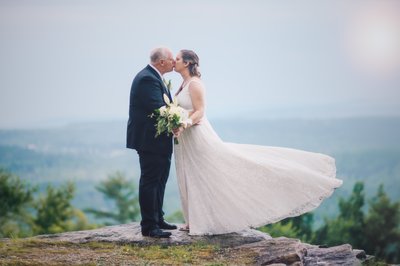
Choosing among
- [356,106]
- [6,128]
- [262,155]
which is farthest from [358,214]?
[356,106]

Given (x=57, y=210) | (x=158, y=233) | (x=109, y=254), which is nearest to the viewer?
(x=109, y=254)

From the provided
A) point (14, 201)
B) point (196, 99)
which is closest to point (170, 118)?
point (196, 99)

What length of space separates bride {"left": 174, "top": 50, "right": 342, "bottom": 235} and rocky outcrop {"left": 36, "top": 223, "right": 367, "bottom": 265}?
22 centimetres

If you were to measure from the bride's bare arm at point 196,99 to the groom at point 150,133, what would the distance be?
43 centimetres

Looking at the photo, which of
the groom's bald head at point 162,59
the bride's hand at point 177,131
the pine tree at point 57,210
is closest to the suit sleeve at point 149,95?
the groom's bald head at point 162,59

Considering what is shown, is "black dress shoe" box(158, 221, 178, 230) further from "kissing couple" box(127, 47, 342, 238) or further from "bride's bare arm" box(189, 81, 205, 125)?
"bride's bare arm" box(189, 81, 205, 125)

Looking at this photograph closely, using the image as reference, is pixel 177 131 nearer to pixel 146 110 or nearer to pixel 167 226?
pixel 146 110

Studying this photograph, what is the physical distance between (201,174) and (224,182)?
38 centimetres

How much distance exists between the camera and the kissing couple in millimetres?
10305

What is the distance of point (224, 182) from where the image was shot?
10719 millimetres

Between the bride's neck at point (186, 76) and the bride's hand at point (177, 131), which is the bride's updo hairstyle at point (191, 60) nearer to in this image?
the bride's neck at point (186, 76)

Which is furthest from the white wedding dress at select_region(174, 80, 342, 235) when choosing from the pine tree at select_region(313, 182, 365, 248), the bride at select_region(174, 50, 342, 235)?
the pine tree at select_region(313, 182, 365, 248)

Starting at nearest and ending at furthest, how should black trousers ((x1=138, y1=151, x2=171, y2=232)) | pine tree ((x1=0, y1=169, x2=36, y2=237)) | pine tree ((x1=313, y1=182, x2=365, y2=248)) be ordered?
black trousers ((x1=138, y1=151, x2=171, y2=232)) < pine tree ((x1=313, y1=182, x2=365, y2=248)) < pine tree ((x1=0, y1=169, x2=36, y2=237))

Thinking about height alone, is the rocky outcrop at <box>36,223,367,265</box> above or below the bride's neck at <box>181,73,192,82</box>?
below
